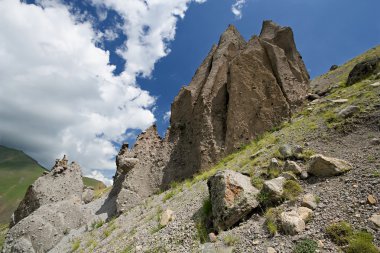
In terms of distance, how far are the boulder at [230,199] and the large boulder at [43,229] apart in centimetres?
1402

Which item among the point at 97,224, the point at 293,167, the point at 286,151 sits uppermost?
the point at 286,151

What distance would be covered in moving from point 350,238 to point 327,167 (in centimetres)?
419

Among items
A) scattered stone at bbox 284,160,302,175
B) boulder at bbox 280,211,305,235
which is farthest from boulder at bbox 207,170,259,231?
scattered stone at bbox 284,160,302,175

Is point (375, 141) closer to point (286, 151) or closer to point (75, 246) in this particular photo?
point (286, 151)

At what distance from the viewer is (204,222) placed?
11.9 m

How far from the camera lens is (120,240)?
1402 cm

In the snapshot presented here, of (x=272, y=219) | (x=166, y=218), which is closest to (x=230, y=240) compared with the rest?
(x=272, y=219)

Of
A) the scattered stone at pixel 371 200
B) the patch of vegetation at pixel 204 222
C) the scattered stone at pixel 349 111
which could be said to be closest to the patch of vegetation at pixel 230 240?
the patch of vegetation at pixel 204 222

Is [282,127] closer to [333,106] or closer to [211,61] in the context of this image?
[333,106]

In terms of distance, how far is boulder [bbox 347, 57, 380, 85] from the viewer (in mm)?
25487

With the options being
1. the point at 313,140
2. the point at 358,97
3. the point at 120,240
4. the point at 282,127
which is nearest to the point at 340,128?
the point at 313,140

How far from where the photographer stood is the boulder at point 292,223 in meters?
8.95

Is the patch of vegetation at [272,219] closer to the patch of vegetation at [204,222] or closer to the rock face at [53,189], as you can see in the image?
the patch of vegetation at [204,222]

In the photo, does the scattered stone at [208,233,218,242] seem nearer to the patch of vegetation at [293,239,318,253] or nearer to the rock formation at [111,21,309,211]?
the patch of vegetation at [293,239,318,253]
